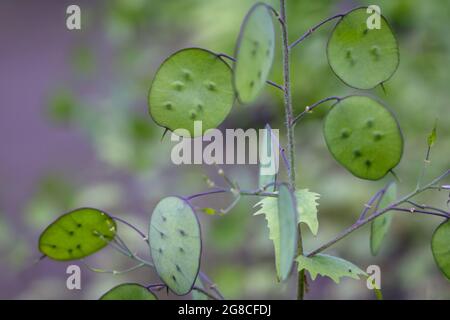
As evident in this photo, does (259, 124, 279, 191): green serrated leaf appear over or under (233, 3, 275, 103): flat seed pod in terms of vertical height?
under

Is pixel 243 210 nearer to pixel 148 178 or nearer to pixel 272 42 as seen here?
pixel 148 178

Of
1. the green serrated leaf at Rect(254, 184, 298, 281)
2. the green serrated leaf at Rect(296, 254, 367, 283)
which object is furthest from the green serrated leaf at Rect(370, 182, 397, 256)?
the green serrated leaf at Rect(254, 184, 298, 281)

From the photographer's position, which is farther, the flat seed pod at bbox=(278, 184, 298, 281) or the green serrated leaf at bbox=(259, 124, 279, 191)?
the green serrated leaf at bbox=(259, 124, 279, 191)

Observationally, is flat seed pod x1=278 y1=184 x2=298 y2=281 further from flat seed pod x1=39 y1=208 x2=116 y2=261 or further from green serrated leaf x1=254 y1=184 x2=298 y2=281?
flat seed pod x1=39 y1=208 x2=116 y2=261

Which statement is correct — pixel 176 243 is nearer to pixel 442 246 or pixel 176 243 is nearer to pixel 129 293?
pixel 129 293

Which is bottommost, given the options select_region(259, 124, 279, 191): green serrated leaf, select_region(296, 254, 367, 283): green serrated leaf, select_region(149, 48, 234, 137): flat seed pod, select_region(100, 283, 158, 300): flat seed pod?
select_region(100, 283, 158, 300): flat seed pod

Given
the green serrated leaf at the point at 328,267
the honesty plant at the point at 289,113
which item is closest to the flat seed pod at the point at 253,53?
the honesty plant at the point at 289,113
